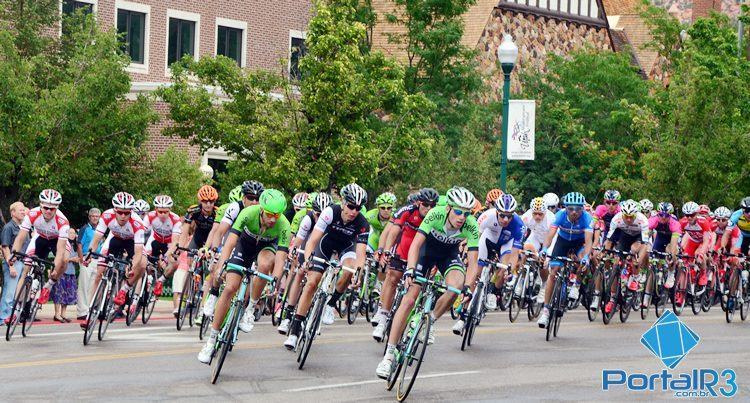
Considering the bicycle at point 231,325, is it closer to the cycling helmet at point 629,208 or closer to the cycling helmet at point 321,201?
the cycling helmet at point 321,201

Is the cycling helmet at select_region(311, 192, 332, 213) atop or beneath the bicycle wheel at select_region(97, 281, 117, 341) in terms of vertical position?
atop

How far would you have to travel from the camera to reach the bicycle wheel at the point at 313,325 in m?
16.3

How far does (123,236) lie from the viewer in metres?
20.6

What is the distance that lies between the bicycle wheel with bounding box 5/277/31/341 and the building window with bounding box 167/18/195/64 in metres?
25.8

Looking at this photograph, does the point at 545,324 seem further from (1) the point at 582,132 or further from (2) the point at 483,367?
(1) the point at 582,132

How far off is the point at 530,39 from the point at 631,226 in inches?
1455

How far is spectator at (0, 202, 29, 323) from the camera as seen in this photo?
2062 cm

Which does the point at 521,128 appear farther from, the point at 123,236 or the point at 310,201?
the point at 123,236

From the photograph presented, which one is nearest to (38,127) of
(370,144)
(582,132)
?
(370,144)

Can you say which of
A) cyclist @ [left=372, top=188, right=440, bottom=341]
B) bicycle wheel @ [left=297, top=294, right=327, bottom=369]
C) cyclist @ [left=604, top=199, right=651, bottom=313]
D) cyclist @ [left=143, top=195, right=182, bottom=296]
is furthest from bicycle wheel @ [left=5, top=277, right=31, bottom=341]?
cyclist @ [left=604, top=199, right=651, bottom=313]

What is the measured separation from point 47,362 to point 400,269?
4.39 metres

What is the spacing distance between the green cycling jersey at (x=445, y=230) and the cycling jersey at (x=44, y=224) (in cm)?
629

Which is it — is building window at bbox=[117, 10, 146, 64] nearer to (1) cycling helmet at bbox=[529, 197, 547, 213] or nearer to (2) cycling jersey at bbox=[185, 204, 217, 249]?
(1) cycling helmet at bbox=[529, 197, 547, 213]

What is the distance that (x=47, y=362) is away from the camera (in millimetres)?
16656
